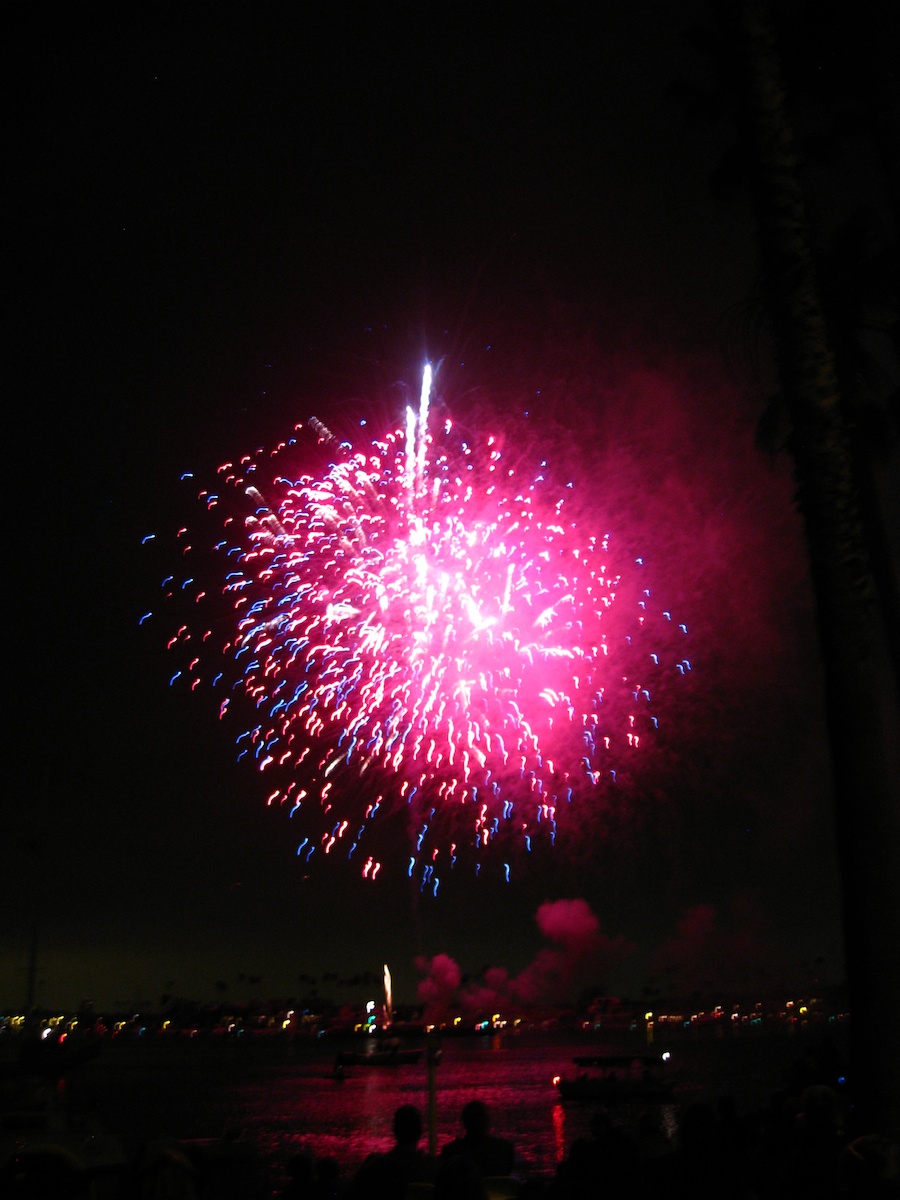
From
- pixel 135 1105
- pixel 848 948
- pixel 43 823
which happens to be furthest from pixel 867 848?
pixel 135 1105

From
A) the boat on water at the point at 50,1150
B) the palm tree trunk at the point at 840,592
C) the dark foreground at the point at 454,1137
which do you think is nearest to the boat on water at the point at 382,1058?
the dark foreground at the point at 454,1137

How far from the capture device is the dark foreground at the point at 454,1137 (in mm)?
6074

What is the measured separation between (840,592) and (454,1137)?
116ft

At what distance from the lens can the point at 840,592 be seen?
988 centimetres

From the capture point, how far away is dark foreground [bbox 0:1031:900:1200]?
607 cm

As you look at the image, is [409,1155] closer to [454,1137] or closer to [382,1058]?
[454,1137]

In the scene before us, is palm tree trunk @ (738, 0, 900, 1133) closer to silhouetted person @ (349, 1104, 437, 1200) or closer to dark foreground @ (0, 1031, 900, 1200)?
dark foreground @ (0, 1031, 900, 1200)

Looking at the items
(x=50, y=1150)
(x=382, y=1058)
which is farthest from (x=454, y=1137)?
(x=382, y=1058)

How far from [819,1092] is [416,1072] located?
15041 cm

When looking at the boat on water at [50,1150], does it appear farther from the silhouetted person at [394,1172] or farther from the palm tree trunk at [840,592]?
the palm tree trunk at [840,592]

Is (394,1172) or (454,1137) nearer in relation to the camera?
(394,1172)

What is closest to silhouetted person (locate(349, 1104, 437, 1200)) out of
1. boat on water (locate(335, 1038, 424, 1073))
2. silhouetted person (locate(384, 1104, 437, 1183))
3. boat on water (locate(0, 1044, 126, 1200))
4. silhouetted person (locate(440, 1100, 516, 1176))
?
silhouetted person (locate(384, 1104, 437, 1183))

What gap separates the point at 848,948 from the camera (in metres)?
9.19

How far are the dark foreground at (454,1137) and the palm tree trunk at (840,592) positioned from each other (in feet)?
2.72
